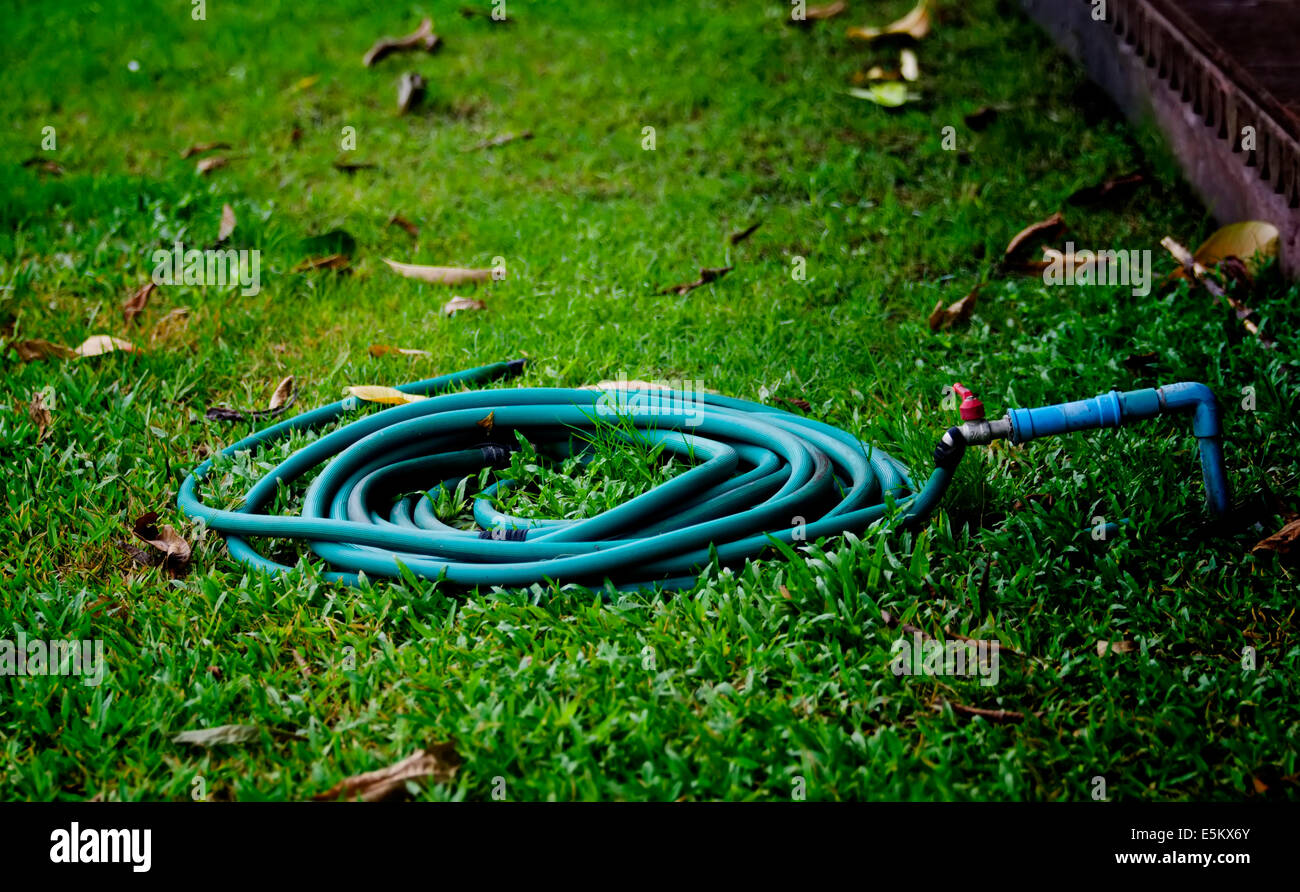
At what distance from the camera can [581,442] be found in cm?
312

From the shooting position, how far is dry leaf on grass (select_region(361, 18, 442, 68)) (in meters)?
6.16

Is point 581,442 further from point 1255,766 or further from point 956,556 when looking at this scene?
point 1255,766

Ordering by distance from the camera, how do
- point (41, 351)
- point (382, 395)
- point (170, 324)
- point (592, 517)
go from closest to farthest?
point (592, 517), point (382, 395), point (41, 351), point (170, 324)

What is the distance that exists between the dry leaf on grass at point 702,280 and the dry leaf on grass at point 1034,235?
1.00m

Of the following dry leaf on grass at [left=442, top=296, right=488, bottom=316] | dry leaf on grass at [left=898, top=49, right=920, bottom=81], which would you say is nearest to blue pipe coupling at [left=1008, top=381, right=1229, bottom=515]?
dry leaf on grass at [left=442, top=296, right=488, bottom=316]

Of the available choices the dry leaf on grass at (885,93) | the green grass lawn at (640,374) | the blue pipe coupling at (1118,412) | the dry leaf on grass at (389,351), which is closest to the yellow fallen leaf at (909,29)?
the green grass lawn at (640,374)

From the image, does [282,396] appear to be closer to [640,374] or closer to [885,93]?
[640,374]

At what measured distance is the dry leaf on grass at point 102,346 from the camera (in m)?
3.69

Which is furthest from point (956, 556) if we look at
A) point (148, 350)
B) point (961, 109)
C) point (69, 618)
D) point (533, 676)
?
point (961, 109)

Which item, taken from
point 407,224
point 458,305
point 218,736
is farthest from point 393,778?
point 407,224

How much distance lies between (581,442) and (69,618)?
129cm

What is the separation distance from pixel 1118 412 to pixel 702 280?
6.03ft

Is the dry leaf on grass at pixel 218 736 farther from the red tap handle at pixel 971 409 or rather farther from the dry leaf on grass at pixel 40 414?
the red tap handle at pixel 971 409

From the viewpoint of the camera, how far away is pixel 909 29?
5898mm
